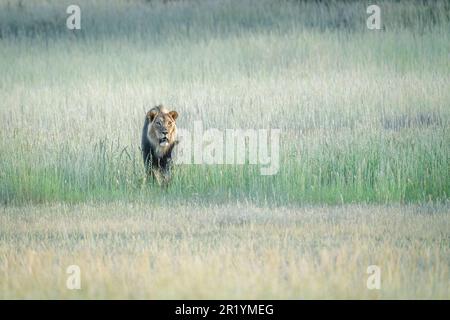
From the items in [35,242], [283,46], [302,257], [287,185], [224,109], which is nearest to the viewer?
[302,257]

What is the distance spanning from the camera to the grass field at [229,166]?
27.2 feet

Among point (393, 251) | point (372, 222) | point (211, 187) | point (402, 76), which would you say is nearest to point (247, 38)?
point (402, 76)

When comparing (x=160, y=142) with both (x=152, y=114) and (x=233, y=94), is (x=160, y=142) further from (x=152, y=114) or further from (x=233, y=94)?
(x=233, y=94)

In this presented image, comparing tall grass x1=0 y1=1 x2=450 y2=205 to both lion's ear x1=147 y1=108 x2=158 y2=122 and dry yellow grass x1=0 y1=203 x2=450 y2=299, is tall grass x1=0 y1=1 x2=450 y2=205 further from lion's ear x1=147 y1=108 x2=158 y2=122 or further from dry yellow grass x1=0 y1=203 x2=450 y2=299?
dry yellow grass x1=0 y1=203 x2=450 y2=299

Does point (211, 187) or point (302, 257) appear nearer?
point (302, 257)

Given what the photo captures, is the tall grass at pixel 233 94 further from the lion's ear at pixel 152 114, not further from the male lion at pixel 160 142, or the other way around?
the lion's ear at pixel 152 114

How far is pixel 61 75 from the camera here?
58.9ft

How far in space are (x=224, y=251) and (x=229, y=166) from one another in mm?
3677

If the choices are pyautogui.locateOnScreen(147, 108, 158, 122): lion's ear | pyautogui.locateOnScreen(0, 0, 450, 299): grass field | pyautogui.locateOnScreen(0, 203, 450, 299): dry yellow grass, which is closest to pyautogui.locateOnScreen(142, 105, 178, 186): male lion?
pyautogui.locateOnScreen(147, 108, 158, 122): lion's ear

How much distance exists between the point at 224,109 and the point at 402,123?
269 cm

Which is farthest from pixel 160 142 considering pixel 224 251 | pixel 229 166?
pixel 224 251

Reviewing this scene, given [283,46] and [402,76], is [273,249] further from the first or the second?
[283,46]

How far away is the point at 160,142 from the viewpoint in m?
11.9


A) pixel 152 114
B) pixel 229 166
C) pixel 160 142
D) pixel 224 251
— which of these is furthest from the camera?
pixel 229 166
